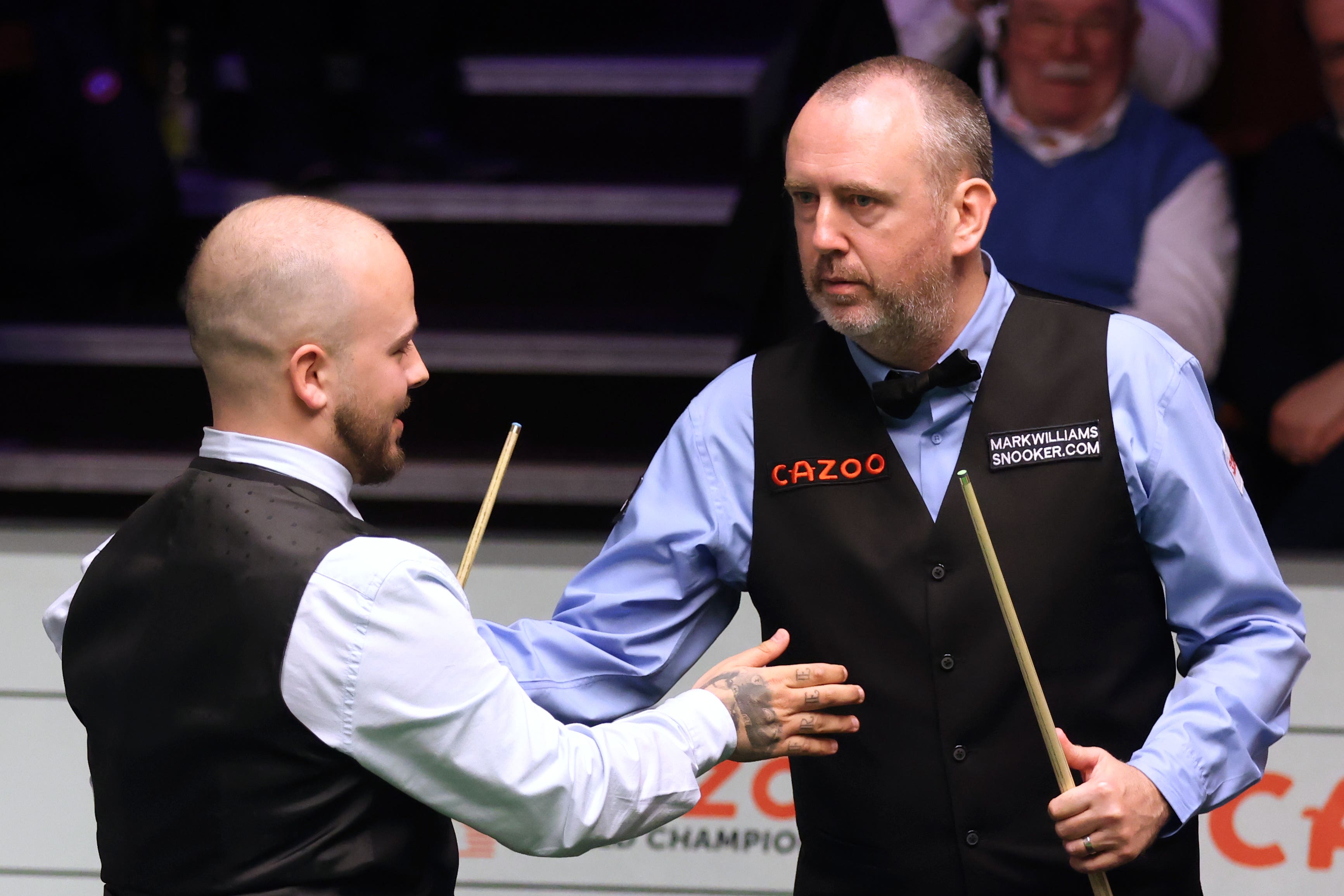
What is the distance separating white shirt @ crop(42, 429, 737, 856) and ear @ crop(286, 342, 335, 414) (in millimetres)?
49

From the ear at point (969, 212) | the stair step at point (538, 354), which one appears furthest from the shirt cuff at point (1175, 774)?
the stair step at point (538, 354)

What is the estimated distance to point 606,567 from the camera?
1.78 meters

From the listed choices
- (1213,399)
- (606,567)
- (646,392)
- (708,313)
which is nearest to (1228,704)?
(606,567)

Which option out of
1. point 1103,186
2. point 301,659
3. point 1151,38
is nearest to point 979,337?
point 301,659

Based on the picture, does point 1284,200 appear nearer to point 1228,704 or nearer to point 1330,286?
point 1330,286

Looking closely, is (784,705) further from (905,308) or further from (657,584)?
(905,308)

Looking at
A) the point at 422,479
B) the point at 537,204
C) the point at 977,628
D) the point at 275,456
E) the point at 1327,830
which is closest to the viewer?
the point at 275,456

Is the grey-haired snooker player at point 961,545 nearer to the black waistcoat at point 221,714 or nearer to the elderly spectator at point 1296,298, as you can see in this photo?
the black waistcoat at point 221,714

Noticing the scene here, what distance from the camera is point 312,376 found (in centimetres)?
140

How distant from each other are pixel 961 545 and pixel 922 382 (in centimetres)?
19

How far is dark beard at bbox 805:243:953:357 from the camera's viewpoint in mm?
1647

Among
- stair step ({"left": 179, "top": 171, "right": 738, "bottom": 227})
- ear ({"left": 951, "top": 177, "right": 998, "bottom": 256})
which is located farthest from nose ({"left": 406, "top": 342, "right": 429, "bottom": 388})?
stair step ({"left": 179, "top": 171, "right": 738, "bottom": 227})

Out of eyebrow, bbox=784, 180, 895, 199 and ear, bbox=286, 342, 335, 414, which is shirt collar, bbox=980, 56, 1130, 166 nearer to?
eyebrow, bbox=784, 180, 895, 199

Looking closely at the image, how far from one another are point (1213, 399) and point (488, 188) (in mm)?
2036
